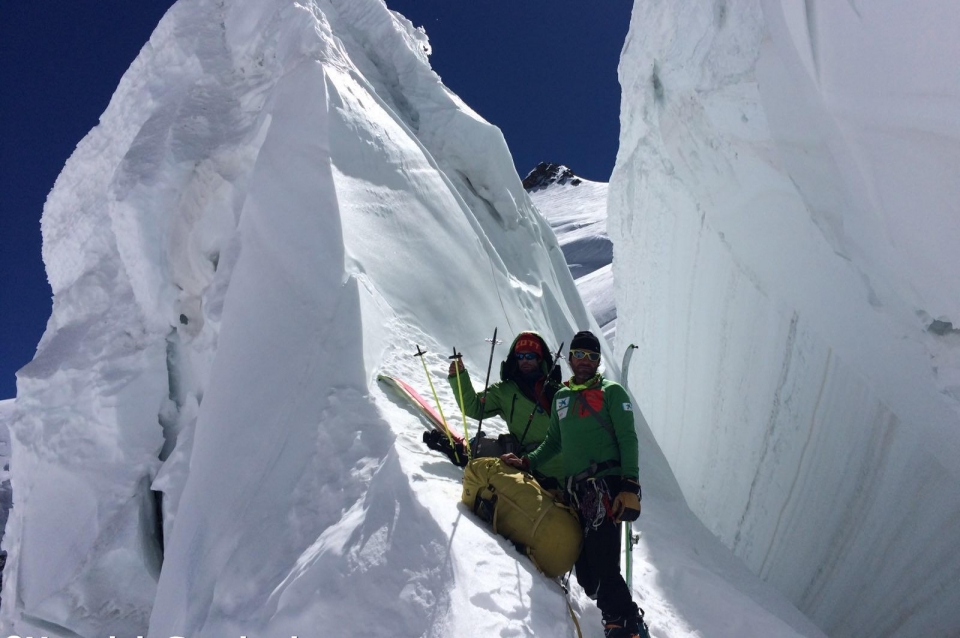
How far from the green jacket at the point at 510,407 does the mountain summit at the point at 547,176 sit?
5586 cm

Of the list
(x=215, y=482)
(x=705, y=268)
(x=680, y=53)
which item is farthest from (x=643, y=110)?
(x=215, y=482)

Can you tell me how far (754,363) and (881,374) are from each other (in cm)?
166

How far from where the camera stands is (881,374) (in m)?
4.33

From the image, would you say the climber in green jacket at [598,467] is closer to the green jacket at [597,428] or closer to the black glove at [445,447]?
the green jacket at [597,428]

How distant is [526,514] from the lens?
232 cm

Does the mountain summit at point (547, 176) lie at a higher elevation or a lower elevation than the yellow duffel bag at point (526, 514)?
lower

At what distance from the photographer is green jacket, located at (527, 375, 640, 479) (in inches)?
95.5

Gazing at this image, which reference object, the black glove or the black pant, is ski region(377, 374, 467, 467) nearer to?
the black glove

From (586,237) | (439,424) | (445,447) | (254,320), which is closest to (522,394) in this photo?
(439,424)

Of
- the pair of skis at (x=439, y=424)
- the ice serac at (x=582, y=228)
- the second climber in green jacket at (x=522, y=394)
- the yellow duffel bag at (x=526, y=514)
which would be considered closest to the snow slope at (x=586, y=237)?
the ice serac at (x=582, y=228)

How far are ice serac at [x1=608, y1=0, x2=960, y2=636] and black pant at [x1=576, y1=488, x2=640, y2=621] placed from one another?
8.23 feet

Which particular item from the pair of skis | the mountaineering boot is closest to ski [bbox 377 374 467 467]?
the pair of skis

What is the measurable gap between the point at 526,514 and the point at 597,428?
45 centimetres

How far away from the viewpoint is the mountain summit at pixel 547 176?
195 ft
